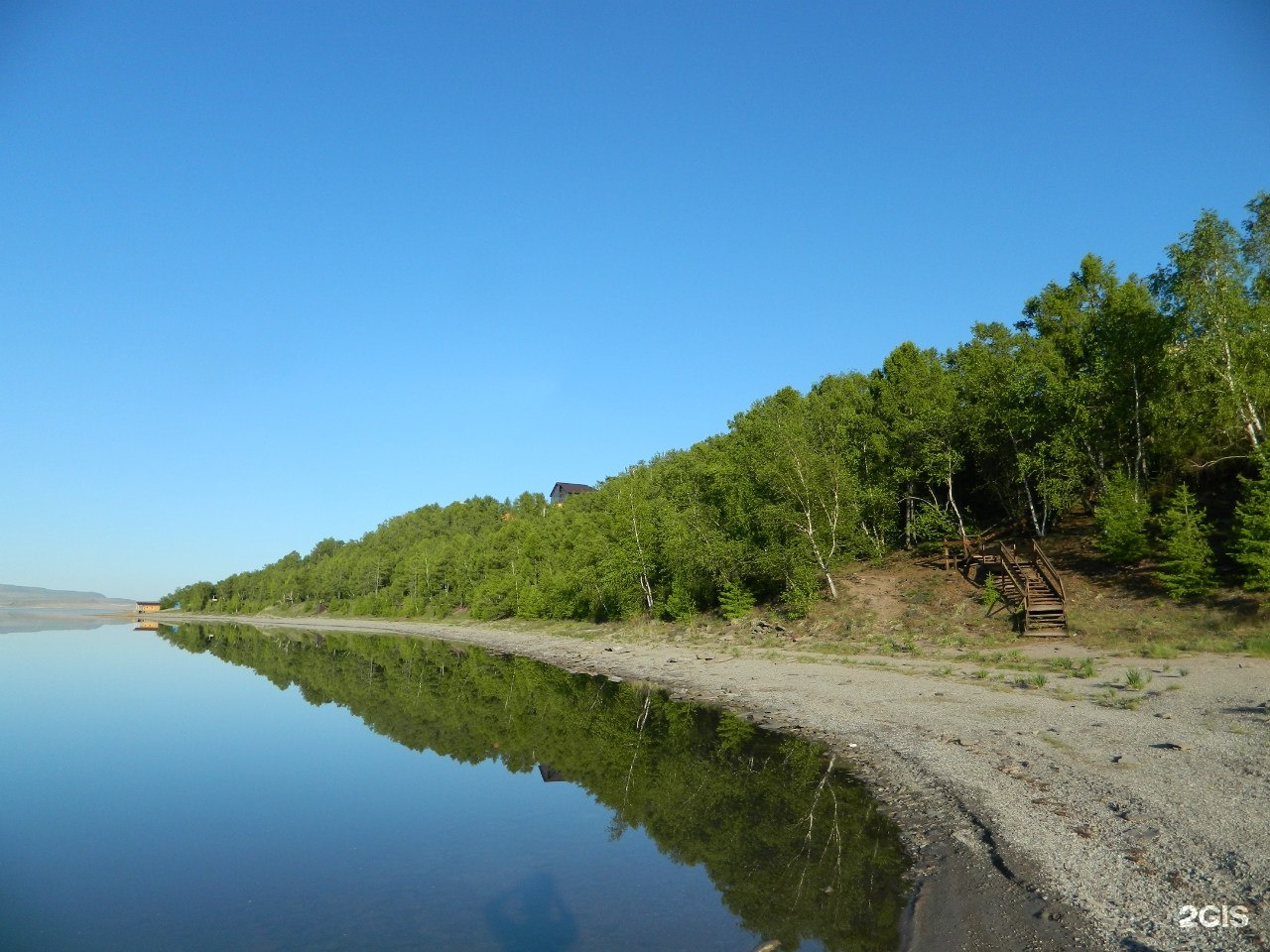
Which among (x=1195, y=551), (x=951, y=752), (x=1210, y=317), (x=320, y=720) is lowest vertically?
(x=320, y=720)

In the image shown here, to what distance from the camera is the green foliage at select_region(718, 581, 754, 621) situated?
48.9 meters

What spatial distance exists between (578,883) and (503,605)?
84.9 meters

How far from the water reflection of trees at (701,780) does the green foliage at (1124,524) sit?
71.8 feet

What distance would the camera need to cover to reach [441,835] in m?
14.6

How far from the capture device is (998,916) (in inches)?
356

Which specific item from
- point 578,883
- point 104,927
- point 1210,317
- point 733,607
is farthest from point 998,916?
point 733,607

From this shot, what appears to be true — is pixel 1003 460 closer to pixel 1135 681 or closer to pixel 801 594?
pixel 801 594

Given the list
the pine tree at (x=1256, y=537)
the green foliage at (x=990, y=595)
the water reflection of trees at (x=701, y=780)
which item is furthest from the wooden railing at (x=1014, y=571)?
the water reflection of trees at (x=701, y=780)

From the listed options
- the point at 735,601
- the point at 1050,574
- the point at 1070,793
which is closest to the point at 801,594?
the point at 735,601

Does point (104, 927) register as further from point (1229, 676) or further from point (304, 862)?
point (1229, 676)

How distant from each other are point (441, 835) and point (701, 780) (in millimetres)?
6261

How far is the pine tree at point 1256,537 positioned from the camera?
83.9 feet

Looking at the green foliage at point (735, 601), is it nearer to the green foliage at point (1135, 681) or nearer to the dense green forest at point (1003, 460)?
the dense green forest at point (1003, 460)

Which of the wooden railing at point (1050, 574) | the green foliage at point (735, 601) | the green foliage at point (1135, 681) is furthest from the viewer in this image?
the green foliage at point (735, 601)
